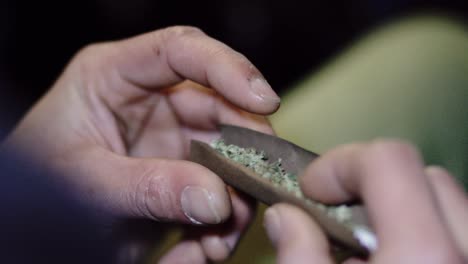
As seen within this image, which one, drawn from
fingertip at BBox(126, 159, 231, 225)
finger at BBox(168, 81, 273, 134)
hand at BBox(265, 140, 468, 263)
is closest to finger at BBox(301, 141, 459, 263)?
hand at BBox(265, 140, 468, 263)

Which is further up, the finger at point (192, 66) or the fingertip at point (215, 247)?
the finger at point (192, 66)

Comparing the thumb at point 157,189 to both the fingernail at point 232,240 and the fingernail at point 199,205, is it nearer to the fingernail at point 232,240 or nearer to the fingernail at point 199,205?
the fingernail at point 199,205

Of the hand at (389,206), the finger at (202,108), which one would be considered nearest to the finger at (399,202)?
the hand at (389,206)

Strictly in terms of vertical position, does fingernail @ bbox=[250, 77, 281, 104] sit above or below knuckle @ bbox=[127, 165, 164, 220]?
above

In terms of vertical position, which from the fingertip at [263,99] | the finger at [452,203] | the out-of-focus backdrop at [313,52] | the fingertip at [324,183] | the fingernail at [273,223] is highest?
the finger at [452,203]

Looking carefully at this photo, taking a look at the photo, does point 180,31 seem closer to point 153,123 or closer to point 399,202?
point 153,123

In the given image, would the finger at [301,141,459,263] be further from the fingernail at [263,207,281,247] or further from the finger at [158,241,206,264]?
the finger at [158,241,206,264]

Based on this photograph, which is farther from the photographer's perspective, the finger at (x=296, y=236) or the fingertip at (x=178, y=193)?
the fingertip at (x=178, y=193)
